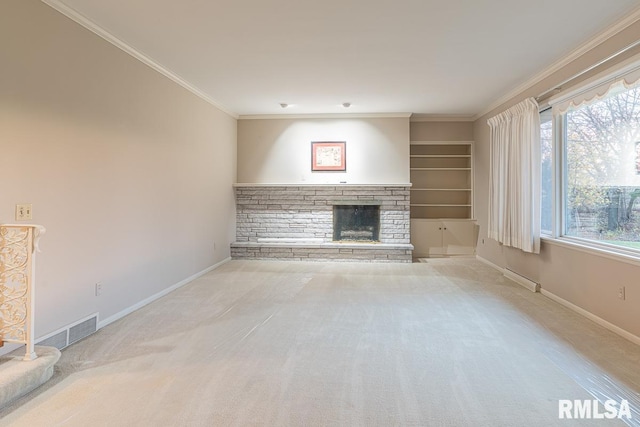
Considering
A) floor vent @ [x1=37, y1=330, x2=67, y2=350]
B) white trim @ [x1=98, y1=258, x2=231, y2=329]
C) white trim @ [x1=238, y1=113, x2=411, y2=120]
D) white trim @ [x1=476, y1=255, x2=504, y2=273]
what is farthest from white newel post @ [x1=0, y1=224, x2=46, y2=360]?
white trim @ [x1=476, y1=255, x2=504, y2=273]

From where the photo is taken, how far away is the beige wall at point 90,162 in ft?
7.52

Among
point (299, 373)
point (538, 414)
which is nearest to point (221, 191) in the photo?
point (299, 373)

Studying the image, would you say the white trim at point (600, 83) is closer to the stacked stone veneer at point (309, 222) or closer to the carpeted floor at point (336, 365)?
the carpeted floor at point (336, 365)

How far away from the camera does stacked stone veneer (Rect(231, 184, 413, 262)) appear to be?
19.7 ft

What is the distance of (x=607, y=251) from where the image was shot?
3002 millimetres

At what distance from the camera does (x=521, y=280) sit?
4348 millimetres

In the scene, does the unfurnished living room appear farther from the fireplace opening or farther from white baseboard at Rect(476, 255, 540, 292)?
the fireplace opening

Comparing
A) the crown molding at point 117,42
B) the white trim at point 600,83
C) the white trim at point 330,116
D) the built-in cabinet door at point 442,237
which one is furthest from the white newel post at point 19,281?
the built-in cabinet door at point 442,237

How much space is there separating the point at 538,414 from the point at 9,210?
3.44 meters

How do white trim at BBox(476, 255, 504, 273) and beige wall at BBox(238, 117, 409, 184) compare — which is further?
beige wall at BBox(238, 117, 409, 184)

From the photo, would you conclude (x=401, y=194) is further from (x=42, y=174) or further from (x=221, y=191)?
(x=42, y=174)

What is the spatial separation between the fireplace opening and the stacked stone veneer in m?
0.10

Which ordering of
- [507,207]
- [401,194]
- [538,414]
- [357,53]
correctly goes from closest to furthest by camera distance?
[538,414] → [357,53] → [507,207] → [401,194]

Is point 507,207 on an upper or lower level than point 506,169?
lower
